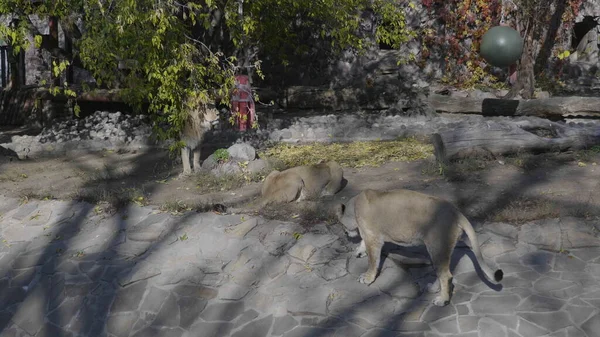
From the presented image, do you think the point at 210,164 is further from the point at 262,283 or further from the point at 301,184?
the point at 262,283

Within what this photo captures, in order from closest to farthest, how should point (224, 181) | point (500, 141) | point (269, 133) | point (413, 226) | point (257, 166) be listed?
point (413, 226), point (224, 181), point (500, 141), point (257, 166), point (269, 133)

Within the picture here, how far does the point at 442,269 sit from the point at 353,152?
17.8 ft

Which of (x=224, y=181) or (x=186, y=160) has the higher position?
(x=186, y=160)

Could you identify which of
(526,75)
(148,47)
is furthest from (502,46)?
(148,47)

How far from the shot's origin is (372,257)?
20.0 ft

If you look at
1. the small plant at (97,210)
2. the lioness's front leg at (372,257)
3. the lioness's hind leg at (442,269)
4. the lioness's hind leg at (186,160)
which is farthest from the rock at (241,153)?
the lioness's hind leg at (442,269)

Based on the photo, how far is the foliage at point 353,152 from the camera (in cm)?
1005

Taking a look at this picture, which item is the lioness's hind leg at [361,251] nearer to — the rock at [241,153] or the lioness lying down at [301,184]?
the lioness lying down at [301,184]

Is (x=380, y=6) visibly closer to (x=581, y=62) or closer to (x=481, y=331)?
(x=481, y=331)

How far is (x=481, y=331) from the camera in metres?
5.37

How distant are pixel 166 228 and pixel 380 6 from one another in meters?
6.06

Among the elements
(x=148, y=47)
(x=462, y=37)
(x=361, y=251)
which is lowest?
(x=361, y=251)

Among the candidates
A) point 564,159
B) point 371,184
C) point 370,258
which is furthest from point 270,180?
point 564,159

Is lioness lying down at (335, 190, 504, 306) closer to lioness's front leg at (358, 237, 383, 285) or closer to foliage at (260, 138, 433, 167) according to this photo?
lioness's front leg at (358, 237, 383, 285)
